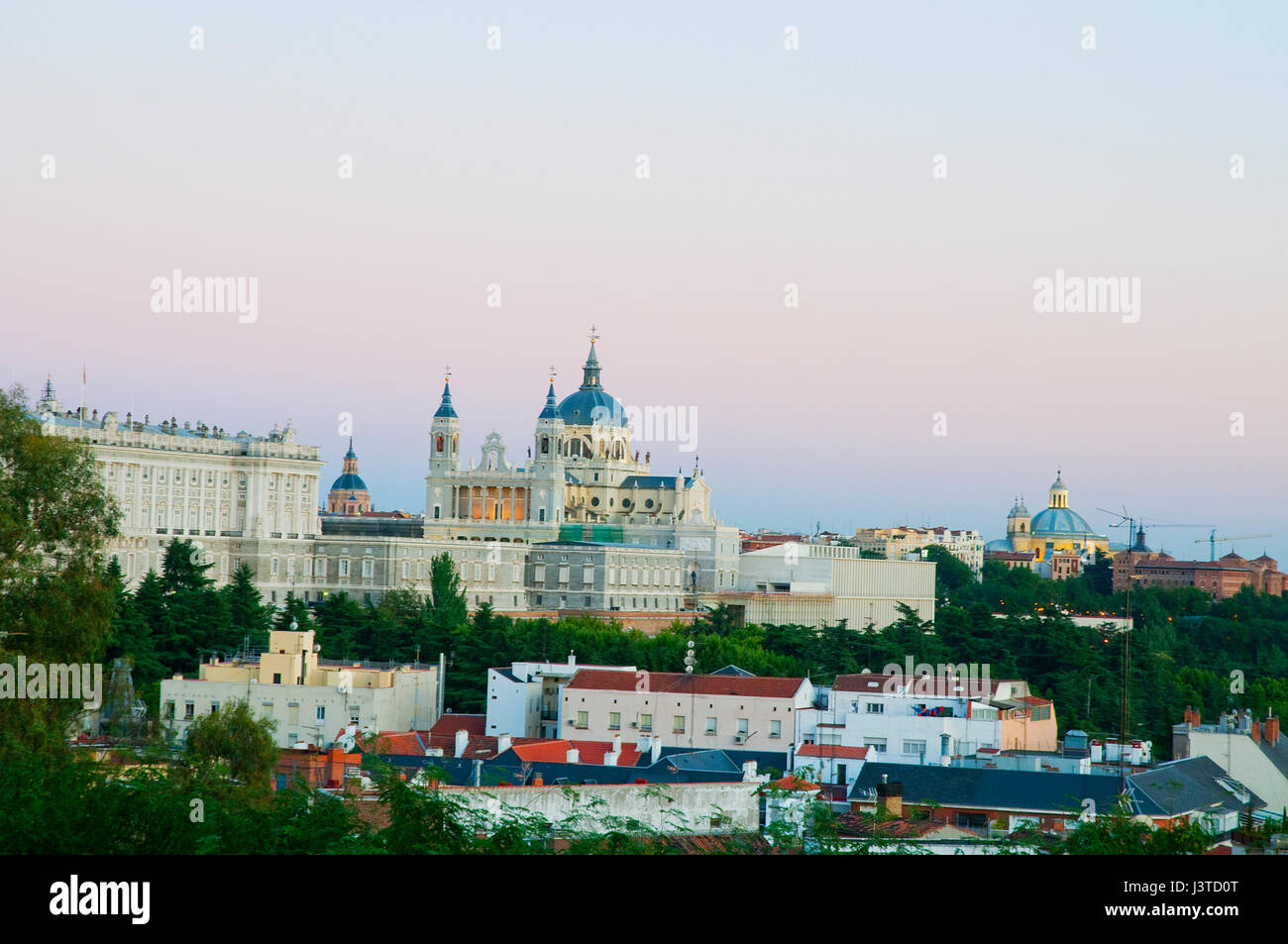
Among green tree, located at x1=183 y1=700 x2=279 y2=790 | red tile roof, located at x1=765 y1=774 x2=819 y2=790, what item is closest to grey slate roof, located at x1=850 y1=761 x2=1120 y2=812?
red tile roof, located at x1=765 y1=774 x2=819 y2=790

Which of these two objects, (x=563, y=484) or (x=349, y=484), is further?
(x=349, y=484)

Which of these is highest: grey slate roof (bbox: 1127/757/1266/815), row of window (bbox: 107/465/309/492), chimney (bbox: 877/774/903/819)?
row of window (bbox: 107/465/309/492)

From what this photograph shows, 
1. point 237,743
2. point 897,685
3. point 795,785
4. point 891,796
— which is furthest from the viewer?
point 897,685

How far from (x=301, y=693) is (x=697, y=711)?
11649 mm

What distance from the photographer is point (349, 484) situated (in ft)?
646

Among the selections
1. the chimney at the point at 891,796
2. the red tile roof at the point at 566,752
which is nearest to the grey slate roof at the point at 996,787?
the chimney at the point at 891,796

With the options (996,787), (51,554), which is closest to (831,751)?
(996,787)

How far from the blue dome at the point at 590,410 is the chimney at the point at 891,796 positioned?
310 ft

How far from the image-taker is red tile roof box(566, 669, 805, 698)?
5797cm

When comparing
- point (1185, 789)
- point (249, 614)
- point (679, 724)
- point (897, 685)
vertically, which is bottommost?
point (1185, 789)

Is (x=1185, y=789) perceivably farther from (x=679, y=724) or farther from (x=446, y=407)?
(x=446, y=407)
